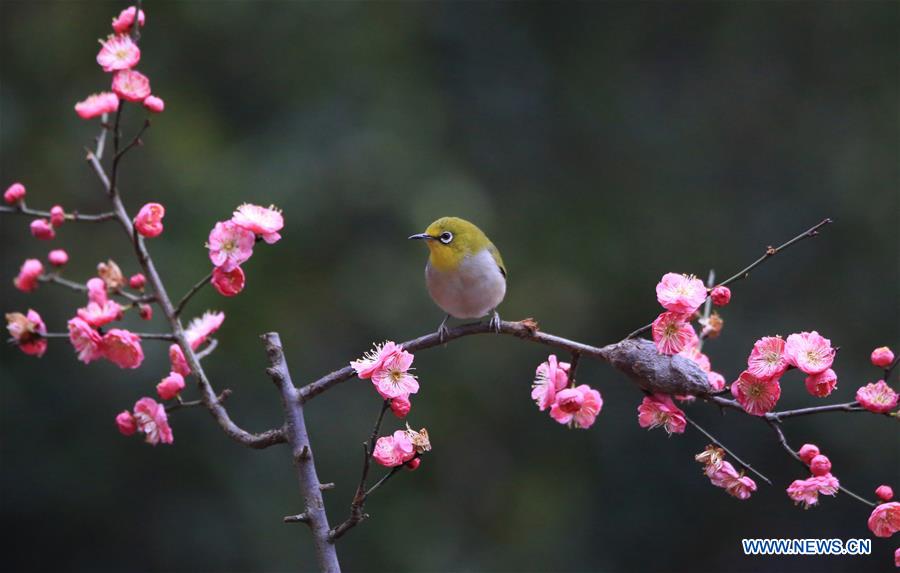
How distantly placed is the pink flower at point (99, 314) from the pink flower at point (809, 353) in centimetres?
129

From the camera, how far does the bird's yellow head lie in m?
3.01

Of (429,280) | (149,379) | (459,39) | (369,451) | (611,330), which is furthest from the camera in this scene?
(459,39)

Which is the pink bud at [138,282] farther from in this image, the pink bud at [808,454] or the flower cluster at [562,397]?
the pink bud at [808,454]

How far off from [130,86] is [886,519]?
1674mm

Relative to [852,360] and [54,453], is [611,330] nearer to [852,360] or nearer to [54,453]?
[852,360]

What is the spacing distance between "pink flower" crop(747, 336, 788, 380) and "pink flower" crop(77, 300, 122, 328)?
1231 mm

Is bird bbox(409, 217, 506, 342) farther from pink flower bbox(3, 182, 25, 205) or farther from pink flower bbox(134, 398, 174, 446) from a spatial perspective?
pink flower bbox(3, 182, 25, 205)

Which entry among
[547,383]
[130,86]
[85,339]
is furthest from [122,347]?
[547,383]

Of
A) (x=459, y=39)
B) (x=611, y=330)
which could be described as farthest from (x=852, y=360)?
(x=459, y=39)

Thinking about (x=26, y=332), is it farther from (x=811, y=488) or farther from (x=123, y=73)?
(x=811, y=488)

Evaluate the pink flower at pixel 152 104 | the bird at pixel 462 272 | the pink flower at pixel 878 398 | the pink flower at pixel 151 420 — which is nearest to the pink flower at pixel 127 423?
the pink flower at pixel 151 420

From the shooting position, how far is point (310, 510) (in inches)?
67.9

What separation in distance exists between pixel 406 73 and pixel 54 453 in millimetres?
3644

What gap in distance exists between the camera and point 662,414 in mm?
1856
